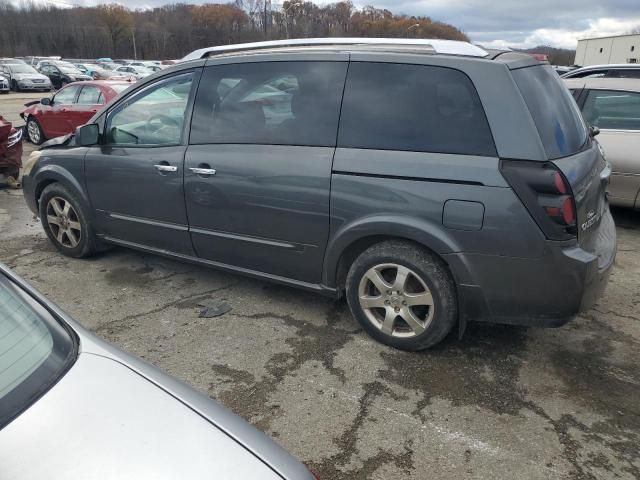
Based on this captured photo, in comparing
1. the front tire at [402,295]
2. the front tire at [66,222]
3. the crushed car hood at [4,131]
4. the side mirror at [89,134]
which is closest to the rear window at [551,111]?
the front tire at [402,295]

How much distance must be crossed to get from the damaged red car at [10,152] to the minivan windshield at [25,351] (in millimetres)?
6759

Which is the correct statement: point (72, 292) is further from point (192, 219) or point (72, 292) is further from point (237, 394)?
point (237, 394)

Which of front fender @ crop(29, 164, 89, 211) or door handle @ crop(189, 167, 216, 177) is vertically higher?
door handle @ crop(189, 167, 216, 177)

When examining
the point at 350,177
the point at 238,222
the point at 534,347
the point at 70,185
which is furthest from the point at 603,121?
the point at 70,185

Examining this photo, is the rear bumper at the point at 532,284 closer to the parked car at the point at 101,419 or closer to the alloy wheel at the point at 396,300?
the alloy wheel at the point at 396,300

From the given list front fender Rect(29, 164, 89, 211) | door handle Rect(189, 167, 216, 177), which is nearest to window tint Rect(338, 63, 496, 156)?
door handle Rect(189, 167, 216, 177)

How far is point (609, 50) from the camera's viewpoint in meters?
63.1

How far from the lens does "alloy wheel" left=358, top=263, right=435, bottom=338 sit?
3293mm

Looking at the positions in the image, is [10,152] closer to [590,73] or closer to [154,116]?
[154,116]

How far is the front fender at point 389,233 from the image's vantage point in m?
3.09

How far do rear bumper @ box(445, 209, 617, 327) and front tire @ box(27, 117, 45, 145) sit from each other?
1170 centimetres

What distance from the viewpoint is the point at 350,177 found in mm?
3332

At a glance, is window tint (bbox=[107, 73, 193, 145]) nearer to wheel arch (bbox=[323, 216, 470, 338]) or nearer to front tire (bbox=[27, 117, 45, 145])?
wheel arch (bbox=[323, 216, 470, 338])

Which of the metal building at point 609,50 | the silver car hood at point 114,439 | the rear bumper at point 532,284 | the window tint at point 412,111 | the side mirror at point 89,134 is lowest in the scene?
the rear bumper at point 532,284
